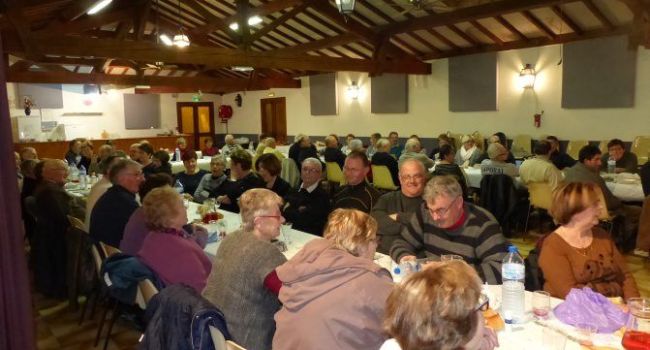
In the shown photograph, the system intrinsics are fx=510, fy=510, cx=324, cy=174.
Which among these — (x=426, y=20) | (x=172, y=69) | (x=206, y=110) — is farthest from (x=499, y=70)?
(x=206, y=110)

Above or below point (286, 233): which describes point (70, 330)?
below

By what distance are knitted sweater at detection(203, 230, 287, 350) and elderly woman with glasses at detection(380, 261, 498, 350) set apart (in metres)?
0.89

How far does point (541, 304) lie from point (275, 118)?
53.1ft

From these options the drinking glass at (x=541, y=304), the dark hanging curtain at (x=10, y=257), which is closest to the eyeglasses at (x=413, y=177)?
the drinking glass at (x=541, y=304)

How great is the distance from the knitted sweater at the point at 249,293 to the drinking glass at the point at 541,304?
1.09 meters

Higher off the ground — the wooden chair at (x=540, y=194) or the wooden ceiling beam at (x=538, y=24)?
the wooden ceiling beam at (x=538, y=24)

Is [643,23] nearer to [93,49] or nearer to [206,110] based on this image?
[93,49]

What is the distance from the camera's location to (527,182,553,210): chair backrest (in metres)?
5.82

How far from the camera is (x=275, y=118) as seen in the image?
17.9 m

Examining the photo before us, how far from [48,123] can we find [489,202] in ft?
46.7

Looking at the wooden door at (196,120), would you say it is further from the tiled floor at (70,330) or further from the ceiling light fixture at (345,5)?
the tiled floor at (70,330)

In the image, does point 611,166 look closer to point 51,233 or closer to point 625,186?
point 625,186

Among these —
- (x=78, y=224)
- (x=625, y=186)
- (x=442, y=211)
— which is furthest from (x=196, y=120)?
(x=442, y=211)

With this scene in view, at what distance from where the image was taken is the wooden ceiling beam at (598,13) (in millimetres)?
8227
